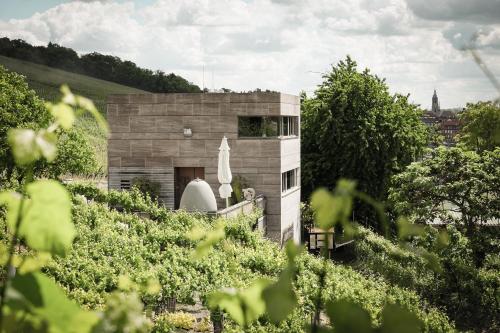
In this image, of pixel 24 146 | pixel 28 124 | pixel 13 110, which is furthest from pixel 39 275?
pixel 13 110

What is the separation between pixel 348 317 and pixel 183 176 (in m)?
26.8

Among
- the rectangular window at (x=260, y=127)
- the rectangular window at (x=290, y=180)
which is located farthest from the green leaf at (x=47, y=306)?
the rectangular window at (x=290, y=180)

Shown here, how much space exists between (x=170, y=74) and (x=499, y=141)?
9567cm

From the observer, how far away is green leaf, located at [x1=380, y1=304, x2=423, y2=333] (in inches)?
24.7

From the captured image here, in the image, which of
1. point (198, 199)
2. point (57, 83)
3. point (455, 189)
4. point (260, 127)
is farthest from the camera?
point (57, 83)

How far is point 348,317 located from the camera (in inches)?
25.4

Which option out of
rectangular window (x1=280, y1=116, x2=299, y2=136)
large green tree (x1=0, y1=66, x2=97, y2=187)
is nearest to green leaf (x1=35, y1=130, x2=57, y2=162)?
rectangular window (x1=280, y1=116, x2=299, y2=136)

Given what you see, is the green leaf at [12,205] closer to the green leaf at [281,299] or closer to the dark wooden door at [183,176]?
the green leaf at [281,299]

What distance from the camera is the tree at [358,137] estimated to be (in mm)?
34281

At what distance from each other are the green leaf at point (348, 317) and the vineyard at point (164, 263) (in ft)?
29.4

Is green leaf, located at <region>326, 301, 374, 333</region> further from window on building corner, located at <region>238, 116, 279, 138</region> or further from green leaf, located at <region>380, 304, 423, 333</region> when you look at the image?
window on building corner, located at <region>238, 116, 279, 138</region>

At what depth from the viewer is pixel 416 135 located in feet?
117

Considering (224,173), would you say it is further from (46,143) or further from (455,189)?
(46,143)

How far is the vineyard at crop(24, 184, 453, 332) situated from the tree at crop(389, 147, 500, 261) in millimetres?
7141
